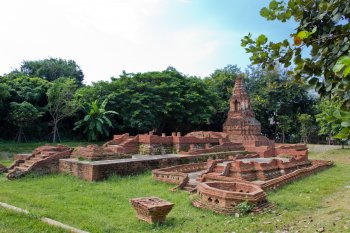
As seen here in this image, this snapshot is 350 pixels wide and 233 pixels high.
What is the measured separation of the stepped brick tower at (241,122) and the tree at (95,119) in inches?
405

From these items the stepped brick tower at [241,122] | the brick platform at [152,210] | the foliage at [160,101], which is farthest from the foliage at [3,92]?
the brick platform at [152,210]

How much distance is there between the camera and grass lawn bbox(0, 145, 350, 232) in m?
7.07

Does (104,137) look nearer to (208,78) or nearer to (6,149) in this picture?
(6,149)

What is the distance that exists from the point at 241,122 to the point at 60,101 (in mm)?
15135

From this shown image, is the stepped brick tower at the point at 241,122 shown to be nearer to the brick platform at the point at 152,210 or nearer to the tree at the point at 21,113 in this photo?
the tree at the point at 21,113

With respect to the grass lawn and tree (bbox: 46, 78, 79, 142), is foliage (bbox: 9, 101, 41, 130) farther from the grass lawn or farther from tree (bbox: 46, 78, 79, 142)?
the grass lawn

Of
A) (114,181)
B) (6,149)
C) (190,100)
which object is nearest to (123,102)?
(190,100)

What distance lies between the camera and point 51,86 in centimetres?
2653

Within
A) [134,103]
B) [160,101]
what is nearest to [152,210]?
[134,103]

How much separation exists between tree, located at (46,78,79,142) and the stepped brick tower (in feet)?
43.8

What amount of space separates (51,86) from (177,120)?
11.9 meters

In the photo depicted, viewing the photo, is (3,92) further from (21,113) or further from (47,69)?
(47,69)

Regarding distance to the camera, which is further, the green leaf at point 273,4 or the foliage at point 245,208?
the foliage at point 245,208

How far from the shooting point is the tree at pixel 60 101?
25.6 meters
